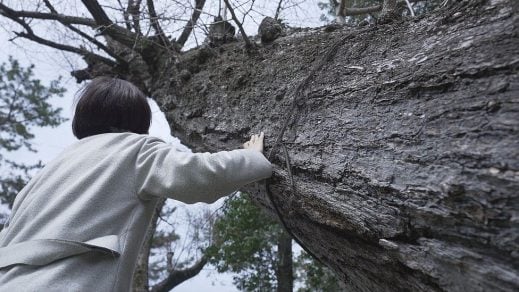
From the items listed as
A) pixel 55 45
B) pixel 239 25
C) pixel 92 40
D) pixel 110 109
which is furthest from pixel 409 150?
pixel 55 45

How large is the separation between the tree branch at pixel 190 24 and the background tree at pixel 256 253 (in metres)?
2.39

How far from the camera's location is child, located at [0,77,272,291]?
1125 mm

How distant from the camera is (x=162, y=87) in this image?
10.3 ft

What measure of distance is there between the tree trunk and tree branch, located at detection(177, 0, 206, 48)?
3.38 meters

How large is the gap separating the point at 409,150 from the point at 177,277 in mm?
6623

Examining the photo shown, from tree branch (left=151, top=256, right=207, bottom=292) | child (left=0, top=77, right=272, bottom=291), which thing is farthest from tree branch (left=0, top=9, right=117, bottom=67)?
tree branch (left=151, top=256, right=207, bottom=292)

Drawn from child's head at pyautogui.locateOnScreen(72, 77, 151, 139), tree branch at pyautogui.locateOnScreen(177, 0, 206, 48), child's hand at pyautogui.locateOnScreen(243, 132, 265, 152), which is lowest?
child's hand at pyautogui.locateOnScreen(243, 132, 265, 152)

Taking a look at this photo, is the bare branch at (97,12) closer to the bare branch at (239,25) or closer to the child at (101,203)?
the bare branch at (239,25)

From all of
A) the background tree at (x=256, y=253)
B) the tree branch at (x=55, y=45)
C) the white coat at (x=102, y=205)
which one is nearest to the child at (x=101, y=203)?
the white coat at (x=102, y=205)

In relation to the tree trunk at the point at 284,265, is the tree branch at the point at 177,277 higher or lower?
lower

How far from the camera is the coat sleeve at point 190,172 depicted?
120 centimetres

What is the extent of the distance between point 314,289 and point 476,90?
5236mm

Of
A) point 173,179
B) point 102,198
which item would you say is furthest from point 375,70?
point 102,198

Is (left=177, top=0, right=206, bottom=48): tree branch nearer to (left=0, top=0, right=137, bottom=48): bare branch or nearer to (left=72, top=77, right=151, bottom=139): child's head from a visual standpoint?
(left=0, top=0, right=137, bottom=48): bare branch
